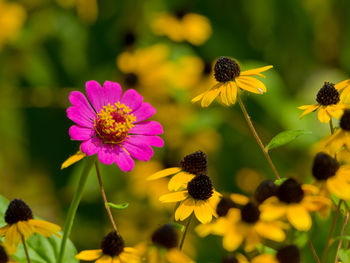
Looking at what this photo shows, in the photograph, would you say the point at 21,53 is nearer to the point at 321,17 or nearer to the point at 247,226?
the point at 321,17

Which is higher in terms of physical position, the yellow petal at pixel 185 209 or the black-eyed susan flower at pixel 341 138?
the black-eyed susan flower at pixel 341 138

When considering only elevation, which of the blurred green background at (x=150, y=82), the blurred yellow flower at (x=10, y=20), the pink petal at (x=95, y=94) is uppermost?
the blurred yellow flower at (x=10, y=20)

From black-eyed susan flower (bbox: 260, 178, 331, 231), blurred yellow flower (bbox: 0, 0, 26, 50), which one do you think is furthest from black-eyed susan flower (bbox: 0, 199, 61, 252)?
blurred yellow flower (bbox: 0, 0, 26, 50)

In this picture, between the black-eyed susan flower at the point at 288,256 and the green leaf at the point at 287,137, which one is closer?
the black-eyed susan flower at the point at 288,256

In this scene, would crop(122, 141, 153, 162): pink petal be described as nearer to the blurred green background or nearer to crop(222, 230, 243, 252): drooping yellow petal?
crop(222, 230, 243, 252): drooping yellow petal

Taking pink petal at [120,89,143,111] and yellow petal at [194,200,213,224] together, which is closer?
yellow petal at [194,200,213,224]

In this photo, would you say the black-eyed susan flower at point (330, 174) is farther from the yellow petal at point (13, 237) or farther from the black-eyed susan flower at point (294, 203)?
the yellow petal at point (13, 237)

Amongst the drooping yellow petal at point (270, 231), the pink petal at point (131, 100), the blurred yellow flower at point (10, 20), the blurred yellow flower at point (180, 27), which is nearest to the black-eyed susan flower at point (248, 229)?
the drooping yellow petal at point (270, 231)
